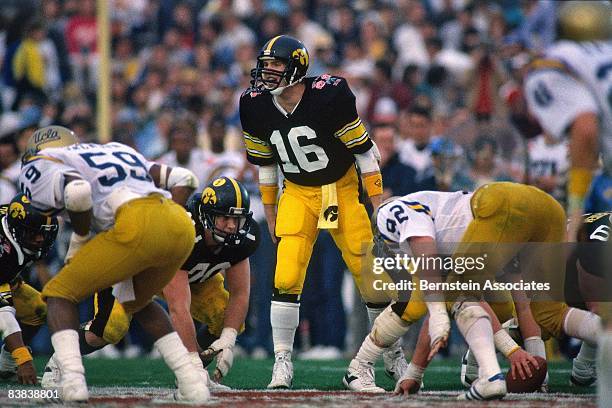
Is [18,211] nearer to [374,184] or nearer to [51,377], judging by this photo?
[51,377]

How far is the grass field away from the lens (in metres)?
5.67

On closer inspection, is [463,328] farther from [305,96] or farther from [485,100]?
[485,100]

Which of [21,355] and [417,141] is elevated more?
[417,141]

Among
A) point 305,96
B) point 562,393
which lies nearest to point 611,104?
point 562,393

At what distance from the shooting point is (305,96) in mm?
7102

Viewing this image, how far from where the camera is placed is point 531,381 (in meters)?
6.25

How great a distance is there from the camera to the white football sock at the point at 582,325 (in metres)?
6.40

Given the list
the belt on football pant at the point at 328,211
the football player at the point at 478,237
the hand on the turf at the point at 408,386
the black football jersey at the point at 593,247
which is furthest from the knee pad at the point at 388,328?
the black football jersey at the point at 593,247

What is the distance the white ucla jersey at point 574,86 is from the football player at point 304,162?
185 centimetres

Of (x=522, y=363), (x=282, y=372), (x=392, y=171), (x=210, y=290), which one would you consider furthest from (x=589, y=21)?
(x=392, y=171)

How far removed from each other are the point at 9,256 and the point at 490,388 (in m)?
3.06

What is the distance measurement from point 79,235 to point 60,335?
1.66ft

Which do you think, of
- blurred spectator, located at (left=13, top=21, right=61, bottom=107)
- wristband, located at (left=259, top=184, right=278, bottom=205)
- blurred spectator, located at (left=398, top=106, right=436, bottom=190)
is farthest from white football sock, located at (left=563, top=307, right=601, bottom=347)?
blurred spectator, located at (left=13, top=21, right=61, bottom=107)

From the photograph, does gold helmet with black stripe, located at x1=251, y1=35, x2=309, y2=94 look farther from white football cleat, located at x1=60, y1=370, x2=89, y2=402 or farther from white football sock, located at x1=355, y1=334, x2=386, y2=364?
white football cleat, located at x1=60, y1=370, x2=89, y2=402
